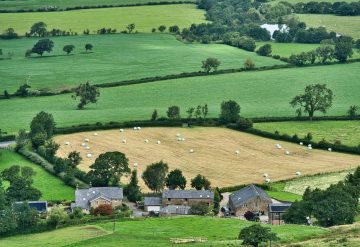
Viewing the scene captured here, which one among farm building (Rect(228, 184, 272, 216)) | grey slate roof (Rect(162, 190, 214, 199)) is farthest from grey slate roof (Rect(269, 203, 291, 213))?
grey slate roof (Rect(162, 190, 214, 199))

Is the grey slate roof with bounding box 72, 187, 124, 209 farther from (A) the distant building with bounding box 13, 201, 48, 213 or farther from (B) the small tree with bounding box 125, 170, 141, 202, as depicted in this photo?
(A) the distant building with bounding box 13, 201, 48, 213

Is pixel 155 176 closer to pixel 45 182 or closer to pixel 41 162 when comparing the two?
pixel 45 182

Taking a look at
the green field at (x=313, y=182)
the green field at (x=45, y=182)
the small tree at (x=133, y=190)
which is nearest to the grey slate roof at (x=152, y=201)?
the small tree at (x=133, y=190)

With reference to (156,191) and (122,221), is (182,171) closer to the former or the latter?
(156,191)

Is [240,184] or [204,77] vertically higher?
[204,77]

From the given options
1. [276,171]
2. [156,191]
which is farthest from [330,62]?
[156,191]

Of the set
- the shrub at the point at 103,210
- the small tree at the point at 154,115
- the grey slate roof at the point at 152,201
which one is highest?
the small tree at the point at 154,115

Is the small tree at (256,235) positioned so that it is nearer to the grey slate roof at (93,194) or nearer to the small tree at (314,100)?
the grey slate roof at (93,194)
